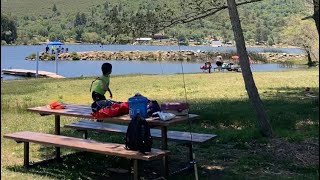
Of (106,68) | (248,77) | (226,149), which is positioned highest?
(106,68)

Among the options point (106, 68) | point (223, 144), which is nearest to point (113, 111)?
point (106, 68)

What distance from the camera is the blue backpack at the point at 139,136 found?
240 inches

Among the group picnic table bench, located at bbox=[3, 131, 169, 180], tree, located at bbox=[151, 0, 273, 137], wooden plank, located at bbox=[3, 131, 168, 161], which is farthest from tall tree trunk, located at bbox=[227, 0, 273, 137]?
wooden plank, located at bbox=[3, 131, 168, 161]

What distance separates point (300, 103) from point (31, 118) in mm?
7224

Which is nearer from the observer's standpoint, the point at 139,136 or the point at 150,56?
the point at 139,136

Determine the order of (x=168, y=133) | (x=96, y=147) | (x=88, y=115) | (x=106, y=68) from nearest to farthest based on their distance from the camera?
(x=96, y=147) → (x=88, y=115) → (x=168, y=133) → (x=106, y=68)

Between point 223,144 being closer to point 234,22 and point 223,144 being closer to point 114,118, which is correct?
point 234,22

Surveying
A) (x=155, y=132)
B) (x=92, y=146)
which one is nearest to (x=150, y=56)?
(x=155, y=132)

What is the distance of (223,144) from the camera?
9.02 metres

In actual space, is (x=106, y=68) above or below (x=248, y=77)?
above

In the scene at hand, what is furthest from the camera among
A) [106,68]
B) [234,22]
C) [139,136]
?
[234,22]

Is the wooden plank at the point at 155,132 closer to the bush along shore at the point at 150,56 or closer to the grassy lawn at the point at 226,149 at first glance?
the grassy lawn at the point at 226,149

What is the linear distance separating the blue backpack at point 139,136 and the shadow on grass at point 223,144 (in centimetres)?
96

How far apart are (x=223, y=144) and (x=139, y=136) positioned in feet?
10.8
